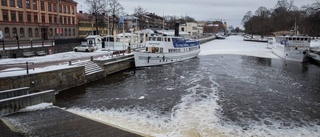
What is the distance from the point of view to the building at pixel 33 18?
4547cm

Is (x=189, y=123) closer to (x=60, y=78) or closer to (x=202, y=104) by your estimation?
(x=202, y=104)

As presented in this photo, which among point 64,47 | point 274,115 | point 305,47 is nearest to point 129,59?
point 64,47

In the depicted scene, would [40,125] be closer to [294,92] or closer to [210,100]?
[210,100]

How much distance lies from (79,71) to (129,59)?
1106 centimetres

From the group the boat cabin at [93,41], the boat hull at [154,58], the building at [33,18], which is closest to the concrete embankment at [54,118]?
the boat hull at [154,58]

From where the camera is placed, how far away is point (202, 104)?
16391 millimetres

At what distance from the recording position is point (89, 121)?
40.0 ft

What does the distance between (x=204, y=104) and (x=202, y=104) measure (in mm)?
140

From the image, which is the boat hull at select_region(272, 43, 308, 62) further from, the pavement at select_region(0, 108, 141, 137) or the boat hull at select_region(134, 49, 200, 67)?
the pavement at select_region(0, 108, 141, 137)

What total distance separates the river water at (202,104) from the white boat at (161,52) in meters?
5.89

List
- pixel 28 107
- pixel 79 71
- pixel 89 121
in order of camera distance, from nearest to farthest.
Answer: pixel 89 121, pixel 28 107, pixel 79 71

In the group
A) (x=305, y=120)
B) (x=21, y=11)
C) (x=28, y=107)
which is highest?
(x=21, y=11)

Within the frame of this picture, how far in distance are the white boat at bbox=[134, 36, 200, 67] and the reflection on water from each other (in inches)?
230

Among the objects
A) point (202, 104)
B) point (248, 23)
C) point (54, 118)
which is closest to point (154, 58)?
point (202, 104)
